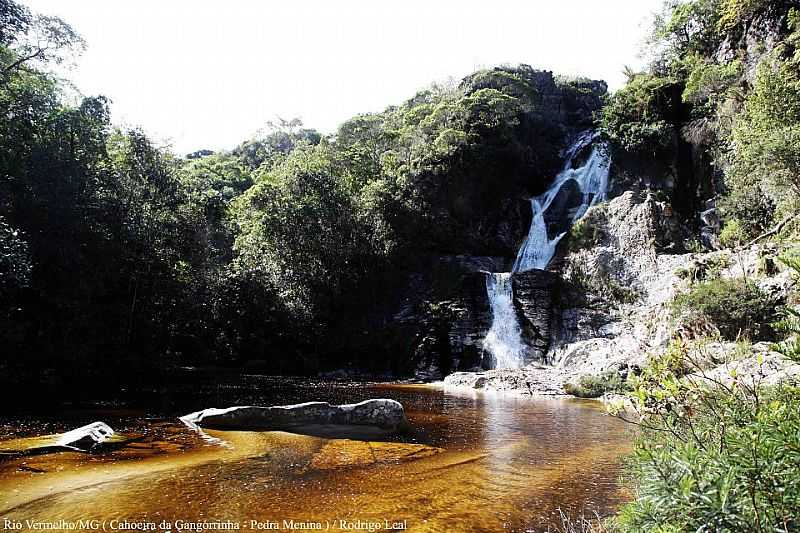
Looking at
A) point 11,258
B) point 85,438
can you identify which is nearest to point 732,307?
point 85,438

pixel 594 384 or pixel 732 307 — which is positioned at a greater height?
pixel 732 307

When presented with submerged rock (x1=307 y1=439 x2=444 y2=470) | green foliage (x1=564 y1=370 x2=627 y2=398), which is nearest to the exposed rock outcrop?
green foliage (x1=564 y1=370 x2=627 y2=398)

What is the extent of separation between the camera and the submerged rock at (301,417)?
941 centimetres

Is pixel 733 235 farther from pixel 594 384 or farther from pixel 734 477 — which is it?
A: pixel 734 477

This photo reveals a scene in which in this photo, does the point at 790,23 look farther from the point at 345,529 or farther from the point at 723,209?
the point at 345,529

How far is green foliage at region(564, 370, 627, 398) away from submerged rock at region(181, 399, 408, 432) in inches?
377

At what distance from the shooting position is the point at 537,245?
32219mm

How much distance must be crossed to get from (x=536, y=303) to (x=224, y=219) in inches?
908

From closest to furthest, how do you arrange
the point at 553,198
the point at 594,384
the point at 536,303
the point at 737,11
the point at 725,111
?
1. the point at 594,384
2. the point at 725,111
3. the point at 536,303
4. the point at 737,11
5. the point at 553,198

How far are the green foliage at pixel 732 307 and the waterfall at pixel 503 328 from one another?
977 centimetres

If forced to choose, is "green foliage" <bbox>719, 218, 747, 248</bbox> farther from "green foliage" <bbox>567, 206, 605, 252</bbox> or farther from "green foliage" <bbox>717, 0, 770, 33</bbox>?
"green foliage" <bbox>717, 0, 770, 33</bbox>

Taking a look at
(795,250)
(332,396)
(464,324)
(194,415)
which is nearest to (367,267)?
(464,324)

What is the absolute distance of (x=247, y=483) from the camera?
5.88 meters

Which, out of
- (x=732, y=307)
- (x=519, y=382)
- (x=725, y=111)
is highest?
(x=725, y=111)
